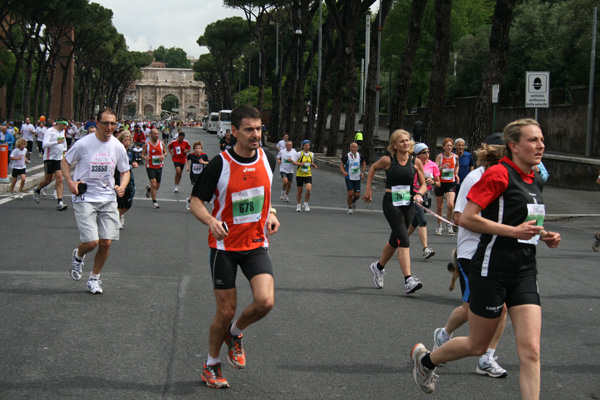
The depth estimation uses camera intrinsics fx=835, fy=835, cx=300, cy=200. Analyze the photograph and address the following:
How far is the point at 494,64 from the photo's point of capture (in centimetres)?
2092

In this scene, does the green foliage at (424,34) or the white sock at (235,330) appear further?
the green foliage at (424,34)

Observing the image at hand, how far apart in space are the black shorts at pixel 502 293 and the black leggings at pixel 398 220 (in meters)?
3.89

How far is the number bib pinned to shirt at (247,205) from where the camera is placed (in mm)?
5035

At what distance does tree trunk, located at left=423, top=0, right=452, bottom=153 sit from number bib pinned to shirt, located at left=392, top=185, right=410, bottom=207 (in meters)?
15.7

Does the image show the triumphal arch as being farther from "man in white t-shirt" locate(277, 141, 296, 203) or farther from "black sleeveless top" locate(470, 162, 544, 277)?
"black sleeveless top" locate(470, 162, 544, 277)

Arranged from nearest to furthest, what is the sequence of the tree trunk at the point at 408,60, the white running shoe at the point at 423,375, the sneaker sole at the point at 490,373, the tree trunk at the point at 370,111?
the white running shoe at the point at 423,375
the sneaker sole at the point at 490,373
the tree trunk at the point at 408,60
the tree trunk at the point at 370,111

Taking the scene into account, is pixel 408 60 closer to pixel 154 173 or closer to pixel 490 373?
pixel 154 173

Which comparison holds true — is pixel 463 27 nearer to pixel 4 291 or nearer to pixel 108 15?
pixel 108 15

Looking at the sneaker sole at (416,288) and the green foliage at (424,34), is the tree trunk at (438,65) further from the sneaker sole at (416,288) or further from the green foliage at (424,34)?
the green foliage at (424,34)

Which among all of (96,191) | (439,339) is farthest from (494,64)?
(439,339)

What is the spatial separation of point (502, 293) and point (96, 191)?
478cm

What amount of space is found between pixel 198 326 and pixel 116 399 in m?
1.91

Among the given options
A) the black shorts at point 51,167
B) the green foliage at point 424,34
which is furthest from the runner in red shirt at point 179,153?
the green foliage at point 424,34

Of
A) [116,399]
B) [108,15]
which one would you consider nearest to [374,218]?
[116,399]
